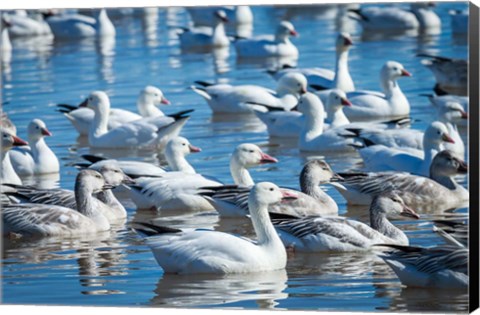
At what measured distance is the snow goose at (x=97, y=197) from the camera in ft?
A: 40.3

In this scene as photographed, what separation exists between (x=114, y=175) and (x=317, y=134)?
3.09m

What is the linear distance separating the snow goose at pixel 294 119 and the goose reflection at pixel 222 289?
5550mm

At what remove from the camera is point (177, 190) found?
12641 millimetres

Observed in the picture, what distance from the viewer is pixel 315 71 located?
18609 millimetres

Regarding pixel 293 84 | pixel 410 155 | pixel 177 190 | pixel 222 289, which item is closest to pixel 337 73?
pixel 293 84

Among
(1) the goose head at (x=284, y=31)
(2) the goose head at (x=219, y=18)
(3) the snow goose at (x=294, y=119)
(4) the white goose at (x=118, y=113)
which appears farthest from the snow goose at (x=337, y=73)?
(2) the goose head at (x=219, y=18)

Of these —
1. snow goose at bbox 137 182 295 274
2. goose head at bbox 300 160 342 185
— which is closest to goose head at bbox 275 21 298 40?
goose head at bbox 300 160 342 185

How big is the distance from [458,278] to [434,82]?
29.7 feet

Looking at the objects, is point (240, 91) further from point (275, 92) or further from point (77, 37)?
point (77, 37)

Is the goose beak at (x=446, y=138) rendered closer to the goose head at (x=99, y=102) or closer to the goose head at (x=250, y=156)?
the goose head at (x=250, y=156)

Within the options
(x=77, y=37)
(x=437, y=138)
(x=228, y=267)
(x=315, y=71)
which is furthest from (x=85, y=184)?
(x=77, y=37)

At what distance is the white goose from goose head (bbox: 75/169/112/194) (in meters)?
3.95

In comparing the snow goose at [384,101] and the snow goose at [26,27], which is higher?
the snow goose at [26,27]

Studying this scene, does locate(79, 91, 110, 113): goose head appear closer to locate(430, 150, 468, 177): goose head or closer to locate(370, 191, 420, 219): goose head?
locate(430, 150, 468, 177): goose head
